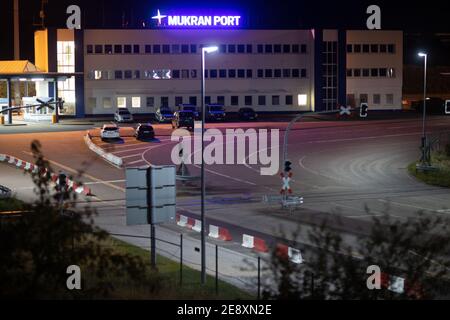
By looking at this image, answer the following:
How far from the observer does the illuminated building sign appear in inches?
4063

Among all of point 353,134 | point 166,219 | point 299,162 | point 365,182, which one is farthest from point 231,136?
point 166,219

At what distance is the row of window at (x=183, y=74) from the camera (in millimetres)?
102375

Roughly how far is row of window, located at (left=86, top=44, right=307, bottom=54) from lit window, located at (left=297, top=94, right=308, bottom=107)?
19.9 ft

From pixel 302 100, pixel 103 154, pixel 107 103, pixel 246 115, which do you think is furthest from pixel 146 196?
pixel 302 100

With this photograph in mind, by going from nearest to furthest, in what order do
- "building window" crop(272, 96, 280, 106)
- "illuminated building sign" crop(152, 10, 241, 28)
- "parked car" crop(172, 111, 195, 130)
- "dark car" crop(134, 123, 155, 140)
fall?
"dark car" crop(134, 123, 155, 140)
"parked car" crop(172, 111, 195, 130)
"illuminated building sign" crop(152, 10, 241, 28)
"building window" crop(272, 96, 280, 106)

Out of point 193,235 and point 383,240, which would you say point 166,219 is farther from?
point 193,235

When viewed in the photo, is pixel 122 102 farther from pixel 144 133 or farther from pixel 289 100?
pixel 144 133

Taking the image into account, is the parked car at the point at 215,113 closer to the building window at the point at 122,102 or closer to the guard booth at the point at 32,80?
the building window at the point at 122,102

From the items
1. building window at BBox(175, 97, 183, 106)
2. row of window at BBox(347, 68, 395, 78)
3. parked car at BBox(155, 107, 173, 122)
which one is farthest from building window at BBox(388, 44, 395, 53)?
parked car at BBox(155, 107, 173, 122)

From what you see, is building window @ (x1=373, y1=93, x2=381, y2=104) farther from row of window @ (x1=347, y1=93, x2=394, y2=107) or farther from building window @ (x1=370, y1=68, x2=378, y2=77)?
building window @ (x1=370, y1=68, x2=378, y2=77)

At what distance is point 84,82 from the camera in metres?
102

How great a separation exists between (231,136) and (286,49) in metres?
37.3

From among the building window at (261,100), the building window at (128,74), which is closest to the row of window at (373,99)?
the building window at (261,100)

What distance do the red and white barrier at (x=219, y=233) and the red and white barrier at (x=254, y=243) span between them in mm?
1246
